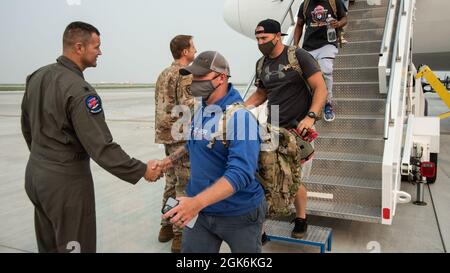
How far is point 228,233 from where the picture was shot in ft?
6.56

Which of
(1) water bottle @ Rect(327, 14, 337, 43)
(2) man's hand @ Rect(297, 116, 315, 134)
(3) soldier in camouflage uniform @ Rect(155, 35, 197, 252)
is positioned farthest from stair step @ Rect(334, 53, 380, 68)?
(2) man's hand @ Rect(297, 116, 315, 134)

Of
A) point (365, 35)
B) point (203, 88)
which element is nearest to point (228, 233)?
point (203, 88)

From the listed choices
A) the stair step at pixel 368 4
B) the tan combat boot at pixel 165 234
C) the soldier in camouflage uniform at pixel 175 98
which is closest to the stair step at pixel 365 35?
the stair step at pixel 368 4

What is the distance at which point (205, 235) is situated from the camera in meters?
2.07

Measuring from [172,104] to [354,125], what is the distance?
239 centimetres

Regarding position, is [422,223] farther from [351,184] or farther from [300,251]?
[300,251]

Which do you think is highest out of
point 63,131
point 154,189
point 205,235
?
point 63,131

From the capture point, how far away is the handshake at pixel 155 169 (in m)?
2.55

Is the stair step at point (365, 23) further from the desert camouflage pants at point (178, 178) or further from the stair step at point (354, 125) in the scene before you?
the desert camouflage pants at point (178, 178)

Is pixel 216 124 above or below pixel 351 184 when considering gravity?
above

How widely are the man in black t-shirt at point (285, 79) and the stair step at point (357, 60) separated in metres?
2.69

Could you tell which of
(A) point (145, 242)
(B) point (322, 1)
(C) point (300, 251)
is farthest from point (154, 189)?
(B) point (322, 1)

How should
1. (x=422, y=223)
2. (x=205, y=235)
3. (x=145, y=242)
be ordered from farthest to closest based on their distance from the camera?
(x=422, y=223) < (x=145, y=242) < (x=205, y=235)

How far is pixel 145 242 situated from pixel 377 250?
226 cm
